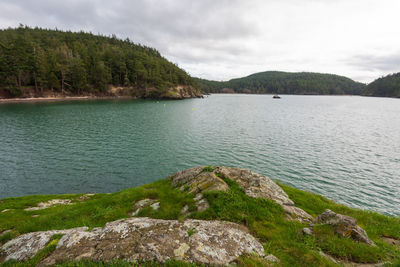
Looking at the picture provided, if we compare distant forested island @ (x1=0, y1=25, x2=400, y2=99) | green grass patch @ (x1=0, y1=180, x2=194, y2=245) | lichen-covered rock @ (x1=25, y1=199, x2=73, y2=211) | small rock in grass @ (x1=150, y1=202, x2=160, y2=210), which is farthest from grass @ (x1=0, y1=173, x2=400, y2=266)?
distant forested island @ (x1=0, y1=25, x2=400, y2=99)

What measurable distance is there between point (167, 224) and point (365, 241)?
8.65 metres

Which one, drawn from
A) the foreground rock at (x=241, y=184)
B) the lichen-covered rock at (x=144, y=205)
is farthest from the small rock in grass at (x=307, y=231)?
the lichen-covered rock at (x=144, y=205)

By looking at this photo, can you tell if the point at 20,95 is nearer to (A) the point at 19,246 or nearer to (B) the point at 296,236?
(A) the point at 19,246

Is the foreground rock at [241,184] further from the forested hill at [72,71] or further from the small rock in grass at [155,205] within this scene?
the forested hill at [72,71]

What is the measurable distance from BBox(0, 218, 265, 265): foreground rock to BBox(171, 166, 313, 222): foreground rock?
137 inches

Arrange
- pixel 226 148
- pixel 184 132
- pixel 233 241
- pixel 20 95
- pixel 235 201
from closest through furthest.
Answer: pixel 233 241, pixel 235 201, pixel 226 148, pixel 184 132, pixel 20 95

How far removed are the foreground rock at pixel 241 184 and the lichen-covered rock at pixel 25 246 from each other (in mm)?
7568

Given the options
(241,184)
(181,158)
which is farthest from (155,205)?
(181,158)

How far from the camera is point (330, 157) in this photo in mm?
30141

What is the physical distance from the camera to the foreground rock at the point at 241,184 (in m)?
10.0

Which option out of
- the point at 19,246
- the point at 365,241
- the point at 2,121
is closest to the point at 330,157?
the point at 365,241

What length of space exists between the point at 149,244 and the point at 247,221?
16.1ft

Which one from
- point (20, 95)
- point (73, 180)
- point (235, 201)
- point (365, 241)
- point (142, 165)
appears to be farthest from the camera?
point (20, 95)

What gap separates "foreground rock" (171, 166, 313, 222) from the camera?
1000 cm
